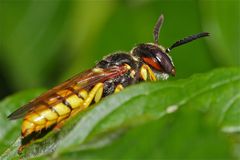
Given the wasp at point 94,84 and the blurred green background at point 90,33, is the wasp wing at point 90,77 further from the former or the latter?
the blurred green background at point 90,33

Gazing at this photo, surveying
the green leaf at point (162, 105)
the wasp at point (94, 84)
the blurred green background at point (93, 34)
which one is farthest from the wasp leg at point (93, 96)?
the blurred green background at point (93, 34)

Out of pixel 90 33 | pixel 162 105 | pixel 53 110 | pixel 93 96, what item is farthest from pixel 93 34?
pixel 162 105

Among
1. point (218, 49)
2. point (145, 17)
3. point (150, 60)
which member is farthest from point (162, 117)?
point (145, 17)

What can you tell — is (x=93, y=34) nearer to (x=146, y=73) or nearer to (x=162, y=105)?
(x=146, y=73)

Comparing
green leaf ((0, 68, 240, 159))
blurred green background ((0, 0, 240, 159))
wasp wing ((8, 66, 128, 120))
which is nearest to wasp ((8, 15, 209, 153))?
wasp wing ((8, 66, 128, 120))

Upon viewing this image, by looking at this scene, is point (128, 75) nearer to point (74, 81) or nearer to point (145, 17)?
point (74, 81)

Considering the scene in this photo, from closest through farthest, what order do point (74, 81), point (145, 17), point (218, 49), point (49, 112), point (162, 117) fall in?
point (162, 117) < point (49, 112) < point (74, 81) < point (218, 49) < point (145, 17)
